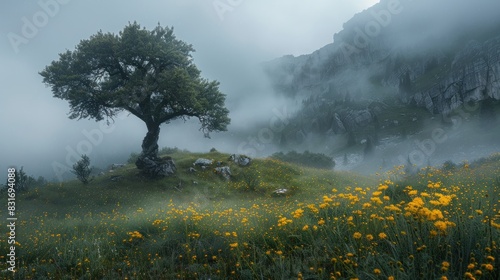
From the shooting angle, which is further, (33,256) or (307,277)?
(33,256)

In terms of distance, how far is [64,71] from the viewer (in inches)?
999

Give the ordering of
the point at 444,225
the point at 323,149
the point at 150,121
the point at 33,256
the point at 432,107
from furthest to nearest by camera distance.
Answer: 1. the point at 323,149
2. the point at 432,107
3. the point at 150,121
4. the point at 33,256
5. the point at 444,225

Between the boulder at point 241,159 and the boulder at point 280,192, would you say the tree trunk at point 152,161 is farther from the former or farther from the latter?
the boulder at point 280,192

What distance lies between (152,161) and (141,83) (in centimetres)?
662

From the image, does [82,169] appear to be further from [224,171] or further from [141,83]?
[224,171]

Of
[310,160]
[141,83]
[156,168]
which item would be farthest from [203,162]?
[310,160]

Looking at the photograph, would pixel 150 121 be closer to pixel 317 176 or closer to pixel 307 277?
pixel 317 176

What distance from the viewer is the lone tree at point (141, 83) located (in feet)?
80.9

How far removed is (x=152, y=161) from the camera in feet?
86.5

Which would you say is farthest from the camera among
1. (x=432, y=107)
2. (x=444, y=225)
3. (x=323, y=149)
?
(x=323, y=149)

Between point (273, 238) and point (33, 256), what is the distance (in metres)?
5.23

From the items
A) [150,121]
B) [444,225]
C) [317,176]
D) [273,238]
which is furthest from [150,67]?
[444,225]

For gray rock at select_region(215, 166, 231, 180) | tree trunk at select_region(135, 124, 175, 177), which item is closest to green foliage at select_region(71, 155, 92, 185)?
tree trunk at select_region(135, 124, 175, 177)

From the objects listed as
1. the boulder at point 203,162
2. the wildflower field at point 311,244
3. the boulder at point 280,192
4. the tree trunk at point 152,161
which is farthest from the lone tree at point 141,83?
the wildflower field at point 311,244
